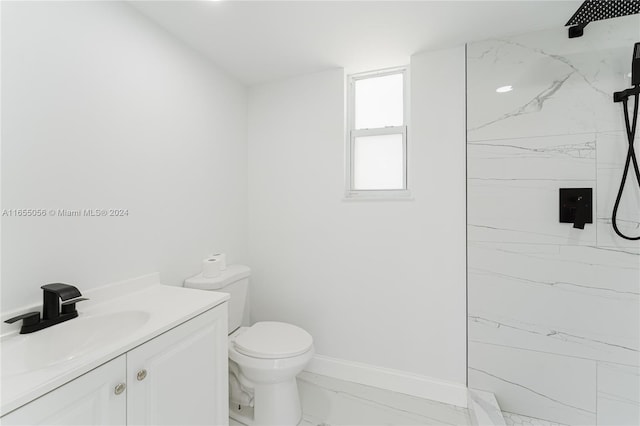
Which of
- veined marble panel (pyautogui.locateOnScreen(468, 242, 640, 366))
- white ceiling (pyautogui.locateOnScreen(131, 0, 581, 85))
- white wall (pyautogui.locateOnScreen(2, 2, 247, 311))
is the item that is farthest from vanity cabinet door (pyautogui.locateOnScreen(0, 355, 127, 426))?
veined marble panel (pyautogui.locateOnScreen(468, 242, 640, 366))

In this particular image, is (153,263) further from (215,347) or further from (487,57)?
(487,57)

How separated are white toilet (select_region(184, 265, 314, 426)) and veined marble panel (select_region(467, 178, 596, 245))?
1298mm

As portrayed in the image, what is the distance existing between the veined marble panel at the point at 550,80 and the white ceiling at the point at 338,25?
0.38 ft

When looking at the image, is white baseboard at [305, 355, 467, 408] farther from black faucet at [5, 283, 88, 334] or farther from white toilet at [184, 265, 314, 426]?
black faucet at [5, 283, 88, 334]

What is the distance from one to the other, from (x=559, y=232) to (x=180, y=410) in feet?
6.90

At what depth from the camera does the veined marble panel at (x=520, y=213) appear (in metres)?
1.54

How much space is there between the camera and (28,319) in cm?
99

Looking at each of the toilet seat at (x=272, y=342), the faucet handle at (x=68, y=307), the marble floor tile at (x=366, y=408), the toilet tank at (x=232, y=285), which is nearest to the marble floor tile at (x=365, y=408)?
the marble floor tile at (x=366, y=408)

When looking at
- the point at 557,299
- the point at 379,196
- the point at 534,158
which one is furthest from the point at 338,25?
the point at 557,299

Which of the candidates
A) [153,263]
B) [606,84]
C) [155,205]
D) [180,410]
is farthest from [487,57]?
[180,410]

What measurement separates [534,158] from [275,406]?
2.06m

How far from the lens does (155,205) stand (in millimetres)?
1514

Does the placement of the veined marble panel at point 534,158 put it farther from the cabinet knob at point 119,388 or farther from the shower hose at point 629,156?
the cabinet knob at point 119,388

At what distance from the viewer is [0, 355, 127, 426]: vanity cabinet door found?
26.2 inches
